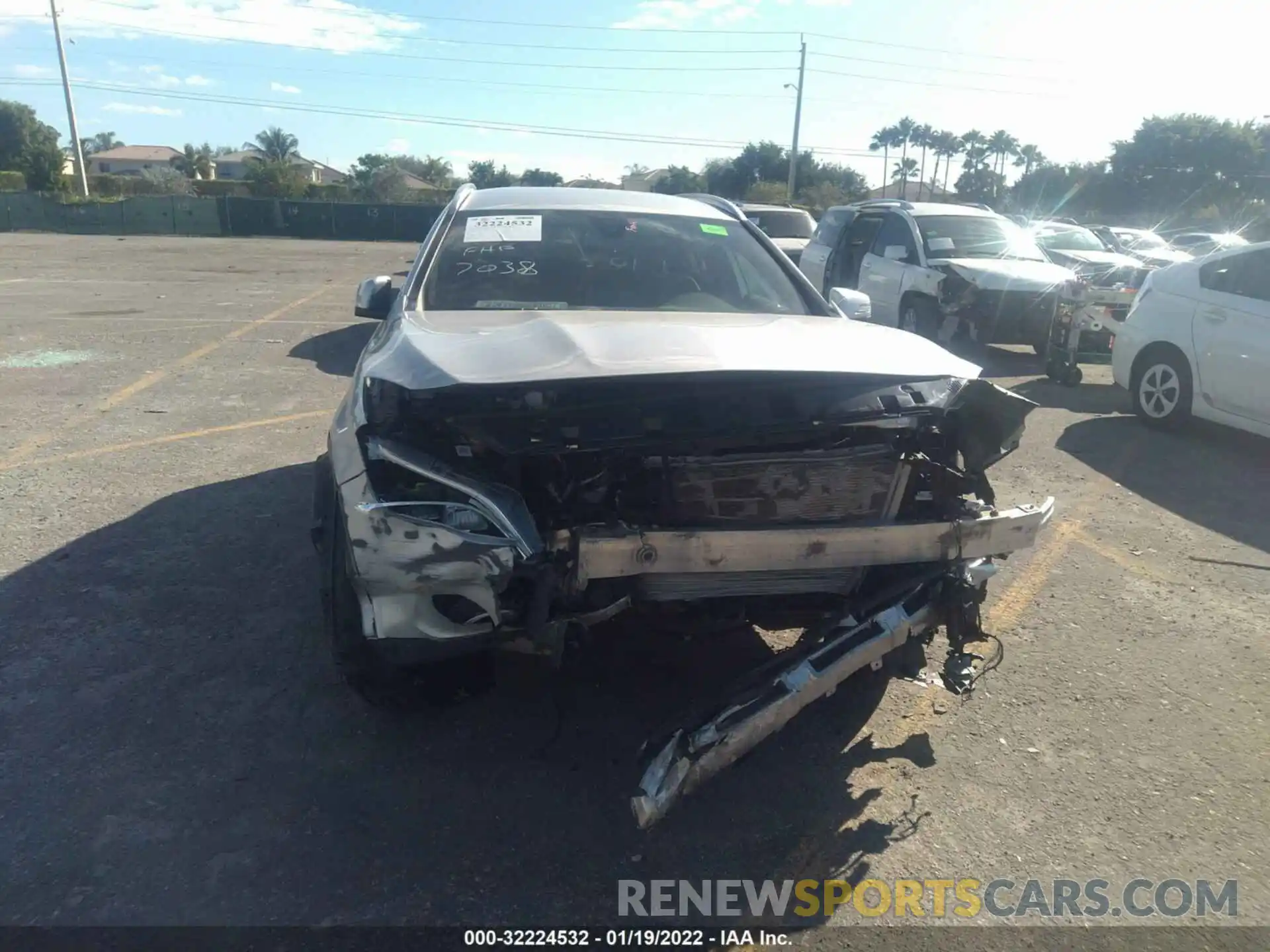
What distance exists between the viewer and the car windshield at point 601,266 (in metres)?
4.14

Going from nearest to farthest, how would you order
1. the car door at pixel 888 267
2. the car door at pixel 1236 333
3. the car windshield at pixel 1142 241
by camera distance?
1. the car door at pixel 1236 333
2. the car door at pixel 888 267
3. the car windshield at pixel 1142 241

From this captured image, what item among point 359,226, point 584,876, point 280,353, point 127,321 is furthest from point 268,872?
point 359,226

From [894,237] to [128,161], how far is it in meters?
118

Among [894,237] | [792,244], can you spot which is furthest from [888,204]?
[792,244]

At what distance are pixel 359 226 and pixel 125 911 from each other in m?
44.7

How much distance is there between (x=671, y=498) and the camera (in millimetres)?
2871

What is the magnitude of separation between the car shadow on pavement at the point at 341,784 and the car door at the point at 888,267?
8241mm

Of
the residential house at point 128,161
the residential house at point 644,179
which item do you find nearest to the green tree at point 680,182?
the residential house at point 644,179

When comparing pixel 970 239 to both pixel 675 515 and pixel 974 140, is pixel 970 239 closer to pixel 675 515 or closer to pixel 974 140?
pixel 675 515

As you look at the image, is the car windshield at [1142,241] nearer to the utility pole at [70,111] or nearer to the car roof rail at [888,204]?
the car roof rail at [888,204]

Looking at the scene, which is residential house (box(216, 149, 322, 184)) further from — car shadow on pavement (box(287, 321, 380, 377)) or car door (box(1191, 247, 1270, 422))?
car door (box(1191, 247, 1270, 422))

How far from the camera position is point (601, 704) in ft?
11.8

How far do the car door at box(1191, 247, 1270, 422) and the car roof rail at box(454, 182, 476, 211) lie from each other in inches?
217

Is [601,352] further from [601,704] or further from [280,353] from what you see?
[280,353]
